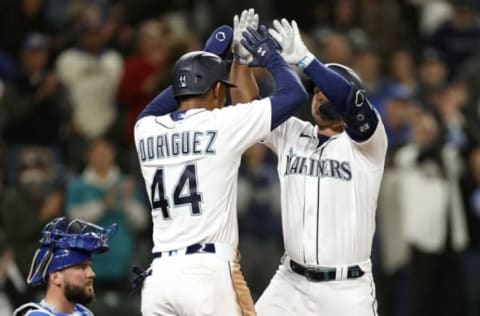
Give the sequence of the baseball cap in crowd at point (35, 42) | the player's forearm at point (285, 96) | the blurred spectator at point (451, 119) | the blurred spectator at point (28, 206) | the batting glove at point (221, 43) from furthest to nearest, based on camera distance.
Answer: the baseball cap in crowd at point (35, 42)
the blurred spectator at point (451, 119)
the blurred spectator at point (28, 206)
the batting glove at point (221, 43)
the player's forearm at point (285, 96)

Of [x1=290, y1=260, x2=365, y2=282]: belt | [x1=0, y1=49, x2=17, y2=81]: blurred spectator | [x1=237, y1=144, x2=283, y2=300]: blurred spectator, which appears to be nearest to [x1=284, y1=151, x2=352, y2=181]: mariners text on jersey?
[x1=290, y1=260, x2=365, y2=282]: belt

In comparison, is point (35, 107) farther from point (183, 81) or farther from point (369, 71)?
point (183, 81)

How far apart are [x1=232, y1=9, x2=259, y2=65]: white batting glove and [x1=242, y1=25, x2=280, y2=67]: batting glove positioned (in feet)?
0.17

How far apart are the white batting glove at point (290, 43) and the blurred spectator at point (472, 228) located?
6.05 metres

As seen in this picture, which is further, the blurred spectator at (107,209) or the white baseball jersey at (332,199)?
the blurred spectator at (107,209)

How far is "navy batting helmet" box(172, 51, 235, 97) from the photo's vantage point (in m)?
7.56

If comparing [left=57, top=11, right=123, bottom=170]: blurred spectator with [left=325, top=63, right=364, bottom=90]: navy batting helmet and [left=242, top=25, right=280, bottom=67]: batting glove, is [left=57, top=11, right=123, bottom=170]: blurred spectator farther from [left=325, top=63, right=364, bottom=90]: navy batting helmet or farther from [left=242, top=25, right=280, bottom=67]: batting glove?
[left=242, top=25, right=280, bottom=67]: batting glove

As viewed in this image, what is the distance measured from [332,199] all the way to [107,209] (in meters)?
5.09

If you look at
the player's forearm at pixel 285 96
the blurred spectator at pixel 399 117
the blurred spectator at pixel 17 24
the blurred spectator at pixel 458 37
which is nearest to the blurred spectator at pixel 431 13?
the blurred spectator at pixel 458 37

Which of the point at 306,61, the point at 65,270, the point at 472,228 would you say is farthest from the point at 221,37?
the point at 472,228

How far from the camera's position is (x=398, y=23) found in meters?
16.7

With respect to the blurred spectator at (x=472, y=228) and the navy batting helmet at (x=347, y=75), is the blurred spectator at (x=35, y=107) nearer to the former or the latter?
the blurred spectator at (x=472, y=228)

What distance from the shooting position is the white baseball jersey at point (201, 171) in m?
7.43

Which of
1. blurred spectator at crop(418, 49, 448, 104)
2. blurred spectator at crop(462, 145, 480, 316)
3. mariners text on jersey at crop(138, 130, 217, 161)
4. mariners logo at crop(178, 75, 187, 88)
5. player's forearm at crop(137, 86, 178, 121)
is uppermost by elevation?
mariners logo at crop(178, 75, 187, 88)
